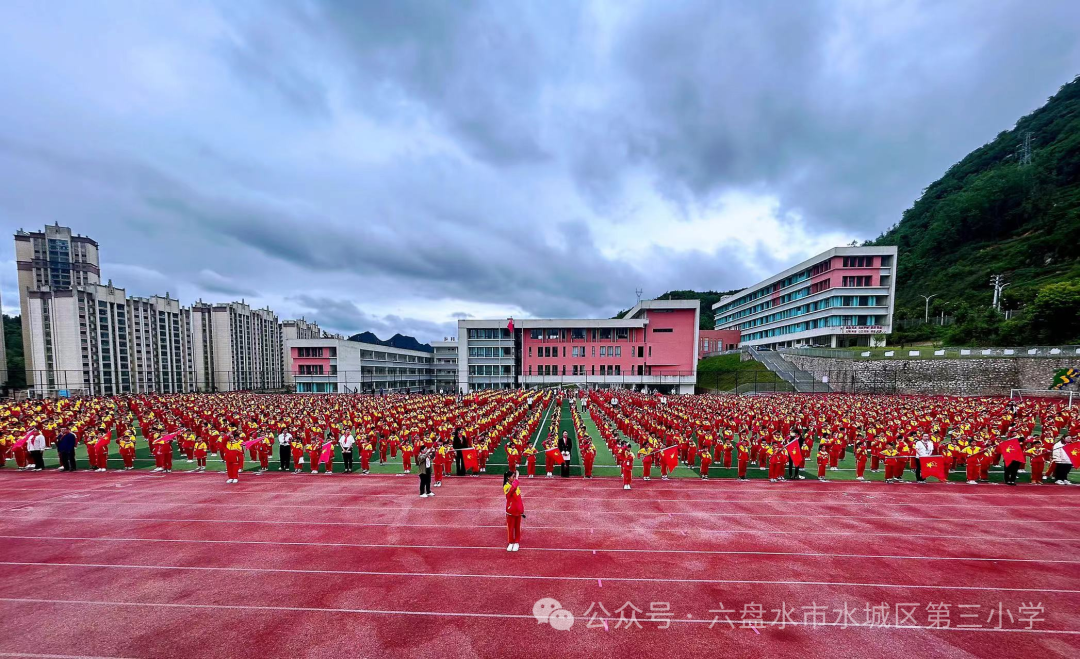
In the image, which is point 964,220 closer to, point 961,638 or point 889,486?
point 889,486

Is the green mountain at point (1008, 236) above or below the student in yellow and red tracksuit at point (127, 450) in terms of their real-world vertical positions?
above

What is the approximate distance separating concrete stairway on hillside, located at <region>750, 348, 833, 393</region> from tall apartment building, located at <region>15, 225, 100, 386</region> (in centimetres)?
9974

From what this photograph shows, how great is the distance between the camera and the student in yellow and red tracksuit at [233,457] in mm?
12250

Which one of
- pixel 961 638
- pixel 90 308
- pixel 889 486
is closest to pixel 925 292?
pixel 889 486

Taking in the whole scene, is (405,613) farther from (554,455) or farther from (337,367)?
(337,367)

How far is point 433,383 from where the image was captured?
249ft

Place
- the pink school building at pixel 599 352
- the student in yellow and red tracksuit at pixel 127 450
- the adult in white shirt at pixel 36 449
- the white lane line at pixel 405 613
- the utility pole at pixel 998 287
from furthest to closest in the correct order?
the pink school building at pixel 599 352, the utility pole at pixel 998 287, the student in yellow and red tracksuit at pixel 127 450, the adult in white shirt at pixel 36 449, the white lane line at pixel 405 613

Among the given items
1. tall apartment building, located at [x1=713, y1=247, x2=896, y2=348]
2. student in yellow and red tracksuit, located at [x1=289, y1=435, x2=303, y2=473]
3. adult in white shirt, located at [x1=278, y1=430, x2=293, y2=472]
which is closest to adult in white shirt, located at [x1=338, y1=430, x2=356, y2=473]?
student in yellow and red tracksuit, located at [x1=289, y1=435, x2=303, y2=473]

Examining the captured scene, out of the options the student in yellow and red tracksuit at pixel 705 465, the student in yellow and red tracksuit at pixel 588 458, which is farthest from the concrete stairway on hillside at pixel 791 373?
the student in yellow and red tracksuit at pixel 588 458

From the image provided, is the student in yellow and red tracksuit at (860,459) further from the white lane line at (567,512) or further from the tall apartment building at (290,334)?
the tall apartment building at (290,334)

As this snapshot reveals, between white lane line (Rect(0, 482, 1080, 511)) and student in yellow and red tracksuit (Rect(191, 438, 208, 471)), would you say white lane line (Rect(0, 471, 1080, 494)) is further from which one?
student in yellow and red tracksuit (Rect(191, 438, 208, 471))

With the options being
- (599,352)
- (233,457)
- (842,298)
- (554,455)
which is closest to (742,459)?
(554,455)

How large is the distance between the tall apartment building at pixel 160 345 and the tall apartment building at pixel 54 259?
14.2 meters

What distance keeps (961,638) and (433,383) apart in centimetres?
7505
